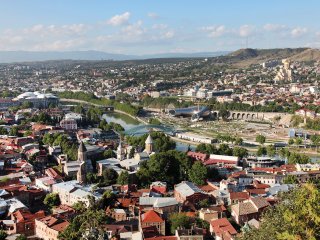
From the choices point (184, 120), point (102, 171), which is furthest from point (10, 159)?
point (184, 120)

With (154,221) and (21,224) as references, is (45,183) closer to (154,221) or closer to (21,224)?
(21,224)

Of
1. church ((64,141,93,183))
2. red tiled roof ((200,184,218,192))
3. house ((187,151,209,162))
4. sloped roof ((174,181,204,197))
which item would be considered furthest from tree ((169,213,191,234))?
house ((187,151,209,162))

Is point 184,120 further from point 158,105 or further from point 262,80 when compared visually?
point 262,80

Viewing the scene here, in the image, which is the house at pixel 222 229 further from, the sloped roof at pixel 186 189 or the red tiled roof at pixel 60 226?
the red tiled roof at pixel 60 226

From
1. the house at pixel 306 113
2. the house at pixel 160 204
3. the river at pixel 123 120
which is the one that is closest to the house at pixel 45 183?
the house at pixel 160 204

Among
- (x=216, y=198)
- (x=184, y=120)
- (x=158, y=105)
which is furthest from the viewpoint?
(x=158, y=105)

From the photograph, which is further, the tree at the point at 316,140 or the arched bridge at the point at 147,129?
the arched bridge at the point at 147,129

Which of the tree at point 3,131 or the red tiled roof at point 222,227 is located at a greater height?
the red tiled roof at point 222,227
